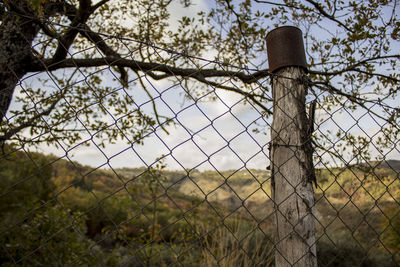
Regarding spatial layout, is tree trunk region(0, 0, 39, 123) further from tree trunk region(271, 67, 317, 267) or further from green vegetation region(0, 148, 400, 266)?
tree trunk region(271, 67, 317, 267)

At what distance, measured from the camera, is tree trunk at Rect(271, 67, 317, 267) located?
47.1 inches

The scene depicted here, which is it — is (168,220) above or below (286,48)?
below

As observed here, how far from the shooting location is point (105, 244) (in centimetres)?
796

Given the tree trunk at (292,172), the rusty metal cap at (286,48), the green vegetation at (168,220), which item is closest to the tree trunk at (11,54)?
the green vegetation at (168,220)

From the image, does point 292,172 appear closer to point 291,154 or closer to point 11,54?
point 291,154

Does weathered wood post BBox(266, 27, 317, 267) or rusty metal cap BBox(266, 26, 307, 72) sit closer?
weathered wood post BBox(266, 27, 317, 267)

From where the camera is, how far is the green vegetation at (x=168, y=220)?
1271 mm

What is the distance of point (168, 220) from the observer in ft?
32.2

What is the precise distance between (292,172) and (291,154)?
9 cm

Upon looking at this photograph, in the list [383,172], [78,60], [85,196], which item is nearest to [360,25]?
[383,172]

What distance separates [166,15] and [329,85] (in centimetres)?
238

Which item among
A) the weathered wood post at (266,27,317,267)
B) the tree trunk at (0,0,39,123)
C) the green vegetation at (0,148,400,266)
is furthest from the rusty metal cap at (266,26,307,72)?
the tree trunk at (0,0,39,123)

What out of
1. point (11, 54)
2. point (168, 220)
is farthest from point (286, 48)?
point (168, 220)

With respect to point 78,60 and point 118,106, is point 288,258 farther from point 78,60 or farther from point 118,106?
point 78,60
